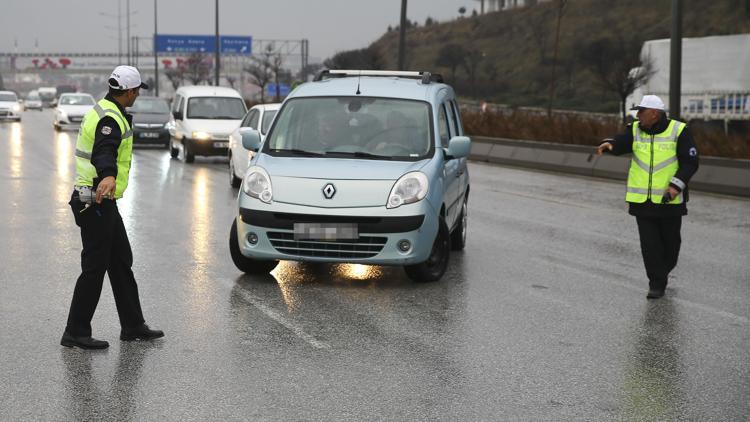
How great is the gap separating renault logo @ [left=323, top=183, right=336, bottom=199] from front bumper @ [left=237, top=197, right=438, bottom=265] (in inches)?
4.9

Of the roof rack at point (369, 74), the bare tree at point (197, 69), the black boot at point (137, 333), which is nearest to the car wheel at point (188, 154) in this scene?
the roof rack at point (369, 74)

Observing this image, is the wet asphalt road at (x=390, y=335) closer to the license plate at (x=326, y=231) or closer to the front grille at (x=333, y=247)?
the front grille at (x=333, y=247)

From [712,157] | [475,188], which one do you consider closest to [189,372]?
[475,188]

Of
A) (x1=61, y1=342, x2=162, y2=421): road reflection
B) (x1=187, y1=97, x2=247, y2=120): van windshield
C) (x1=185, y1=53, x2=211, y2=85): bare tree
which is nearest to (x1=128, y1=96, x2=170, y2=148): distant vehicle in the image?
(x1=187, y1=97, x2=247, y2=120): van windshield

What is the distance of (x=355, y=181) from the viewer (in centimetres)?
934

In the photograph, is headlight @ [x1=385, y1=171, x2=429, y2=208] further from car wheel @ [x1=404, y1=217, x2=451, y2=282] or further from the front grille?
car wheel @ [x1=404, y1=217, x2=451, y2=282]

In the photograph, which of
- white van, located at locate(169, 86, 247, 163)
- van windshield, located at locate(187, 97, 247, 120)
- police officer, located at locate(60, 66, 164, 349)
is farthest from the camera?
van windshield, located at locate(187, 97, 247, 120)

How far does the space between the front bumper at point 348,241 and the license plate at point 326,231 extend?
0.04 metres

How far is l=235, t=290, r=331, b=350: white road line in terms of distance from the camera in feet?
23.6

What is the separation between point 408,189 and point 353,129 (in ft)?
3.85

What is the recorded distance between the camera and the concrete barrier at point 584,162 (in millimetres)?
19812

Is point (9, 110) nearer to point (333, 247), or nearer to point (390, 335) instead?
point (333, 247)

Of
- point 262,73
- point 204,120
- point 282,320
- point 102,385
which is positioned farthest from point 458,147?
point 262,73

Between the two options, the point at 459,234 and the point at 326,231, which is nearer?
the point at 326,231
